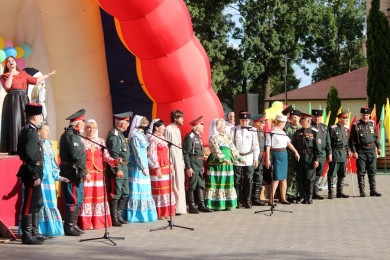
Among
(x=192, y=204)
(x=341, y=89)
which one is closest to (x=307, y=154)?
(x=192, y=204)

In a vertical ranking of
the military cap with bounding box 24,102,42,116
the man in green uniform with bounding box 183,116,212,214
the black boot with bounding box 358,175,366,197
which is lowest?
the black boot with bounding box 358,175,366,197

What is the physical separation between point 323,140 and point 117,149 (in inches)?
196

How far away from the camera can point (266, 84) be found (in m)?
49.0

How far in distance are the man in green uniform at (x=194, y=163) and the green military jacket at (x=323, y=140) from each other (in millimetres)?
2614

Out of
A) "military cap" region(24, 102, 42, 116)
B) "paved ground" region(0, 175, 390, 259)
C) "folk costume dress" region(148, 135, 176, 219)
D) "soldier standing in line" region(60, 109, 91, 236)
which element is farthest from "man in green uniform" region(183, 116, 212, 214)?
"military cap" region(24, 102, 42, 116)

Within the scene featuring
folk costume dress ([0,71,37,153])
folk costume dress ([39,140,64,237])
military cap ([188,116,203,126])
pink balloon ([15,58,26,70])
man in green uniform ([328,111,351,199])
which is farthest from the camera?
man in green uniform ([328,111,351,199])

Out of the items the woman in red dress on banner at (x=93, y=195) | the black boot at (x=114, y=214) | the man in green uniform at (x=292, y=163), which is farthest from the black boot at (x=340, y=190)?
the woman in red dress on banner at (x=93, y=195)

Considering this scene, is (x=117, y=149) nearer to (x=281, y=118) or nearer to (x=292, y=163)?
(x=281, y=118)

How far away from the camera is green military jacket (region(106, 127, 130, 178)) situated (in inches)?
454

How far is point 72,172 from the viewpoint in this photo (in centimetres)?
1056

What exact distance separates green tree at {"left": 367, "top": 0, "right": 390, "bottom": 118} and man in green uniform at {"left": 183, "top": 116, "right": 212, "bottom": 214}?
17.9 meters

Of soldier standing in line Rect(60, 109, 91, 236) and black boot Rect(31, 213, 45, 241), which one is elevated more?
soldier standing in line Rect(60, 109, 91, 236)

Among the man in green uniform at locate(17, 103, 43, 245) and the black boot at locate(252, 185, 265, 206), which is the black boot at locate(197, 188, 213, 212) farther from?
the man in green uniform at locate(17, 103, 43, 245)

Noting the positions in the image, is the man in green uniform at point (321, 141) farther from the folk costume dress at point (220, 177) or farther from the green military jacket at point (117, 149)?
the green military jacket at point (117, 149)
